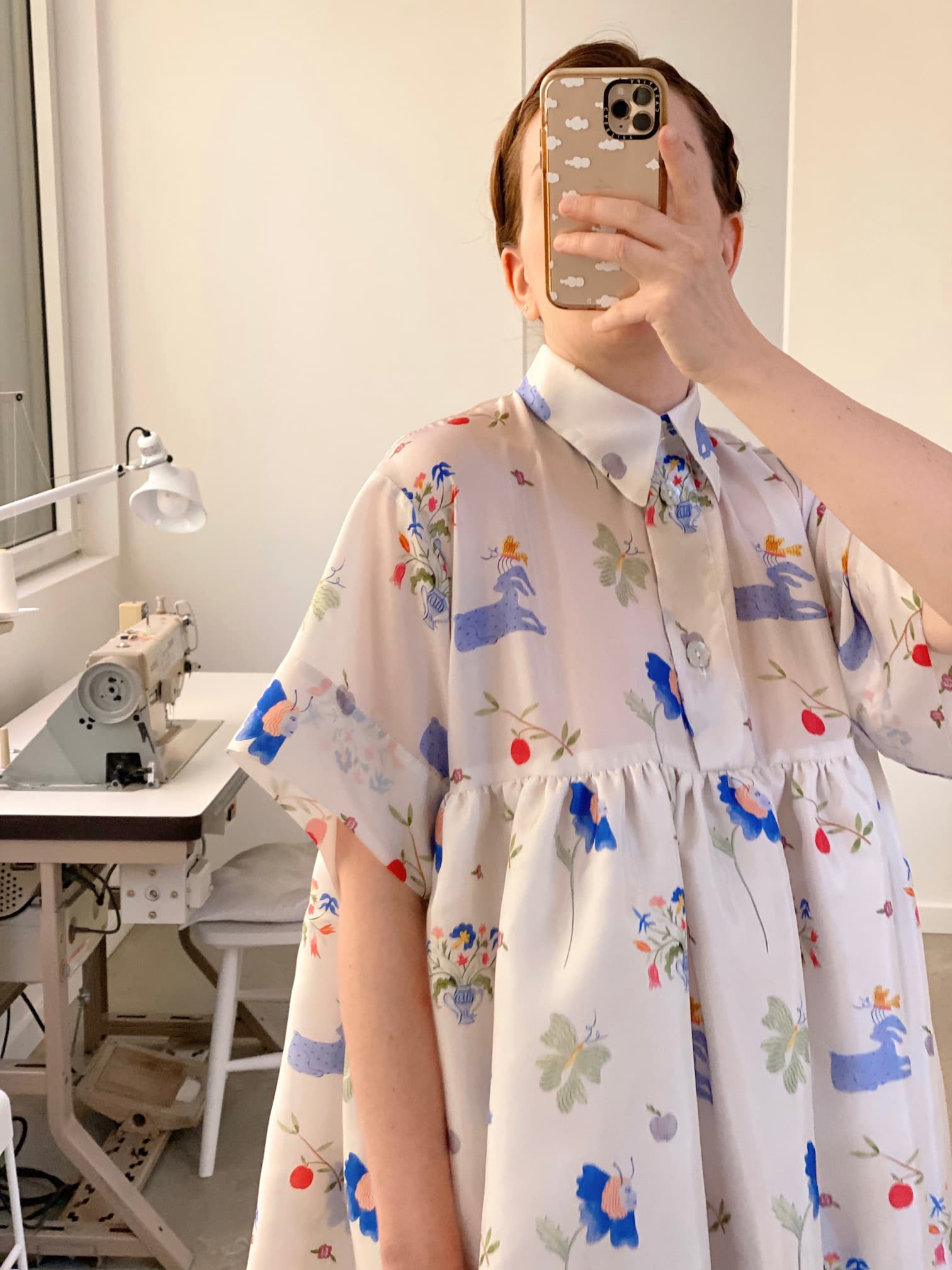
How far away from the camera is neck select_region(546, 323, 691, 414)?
80cm

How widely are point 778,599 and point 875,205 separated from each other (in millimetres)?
2605

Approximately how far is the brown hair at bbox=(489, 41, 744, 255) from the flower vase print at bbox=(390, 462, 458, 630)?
213mm

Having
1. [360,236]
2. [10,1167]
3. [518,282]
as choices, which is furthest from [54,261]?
[518,282]

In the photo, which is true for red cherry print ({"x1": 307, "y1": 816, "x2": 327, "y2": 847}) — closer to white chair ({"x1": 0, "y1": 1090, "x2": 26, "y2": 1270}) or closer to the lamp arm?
white chair ({"x1": 0, "y1": 1090, "x2": 26, "y2": 1270})

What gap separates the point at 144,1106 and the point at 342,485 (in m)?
1.62

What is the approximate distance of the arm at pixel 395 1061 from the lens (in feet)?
2.33

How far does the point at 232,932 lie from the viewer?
7.39ft

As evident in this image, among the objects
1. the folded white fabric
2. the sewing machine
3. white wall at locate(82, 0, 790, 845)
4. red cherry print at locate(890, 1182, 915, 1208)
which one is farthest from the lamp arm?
red cherry print at locate(890, 1182, 915, 1208)

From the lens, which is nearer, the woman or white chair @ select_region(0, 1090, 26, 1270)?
the woman

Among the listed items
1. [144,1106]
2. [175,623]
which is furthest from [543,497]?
[144,1106]

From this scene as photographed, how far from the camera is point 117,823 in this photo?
188 cm

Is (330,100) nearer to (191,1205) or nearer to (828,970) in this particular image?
(191,1205)

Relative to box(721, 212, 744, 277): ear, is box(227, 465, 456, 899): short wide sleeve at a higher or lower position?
lower

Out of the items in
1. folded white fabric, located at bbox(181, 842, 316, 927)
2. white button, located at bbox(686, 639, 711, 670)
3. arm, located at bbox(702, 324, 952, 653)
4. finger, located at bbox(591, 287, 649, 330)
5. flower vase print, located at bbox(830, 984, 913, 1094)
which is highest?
finger, located at bbox(591, 287, 649, 330)
